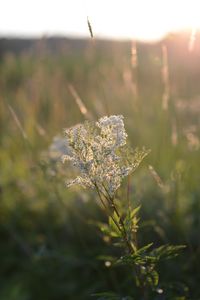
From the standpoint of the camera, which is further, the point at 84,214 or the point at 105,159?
the point at 84,214


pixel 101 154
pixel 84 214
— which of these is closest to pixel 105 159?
pixel 101 154

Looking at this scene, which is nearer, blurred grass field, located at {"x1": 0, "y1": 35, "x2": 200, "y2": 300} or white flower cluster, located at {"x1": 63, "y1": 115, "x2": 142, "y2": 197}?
white flower cluster, located at {"x1": 63, "y1": 115, "x2": 142, "y2": 197}

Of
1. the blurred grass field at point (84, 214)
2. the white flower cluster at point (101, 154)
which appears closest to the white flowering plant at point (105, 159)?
the white flower cluster at point (101, 154)

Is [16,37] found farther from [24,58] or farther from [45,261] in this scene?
[45,261]

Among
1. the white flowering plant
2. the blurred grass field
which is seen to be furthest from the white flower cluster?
the blurred grass field

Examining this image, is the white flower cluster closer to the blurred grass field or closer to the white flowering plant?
Answer: the white flowering plant

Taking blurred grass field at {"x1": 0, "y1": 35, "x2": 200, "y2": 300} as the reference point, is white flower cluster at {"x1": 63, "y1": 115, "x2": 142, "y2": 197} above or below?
above

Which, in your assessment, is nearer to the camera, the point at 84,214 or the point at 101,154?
the point at 101,154

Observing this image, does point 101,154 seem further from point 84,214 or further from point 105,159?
point 84,214

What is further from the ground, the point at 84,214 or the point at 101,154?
the point at 101,154
